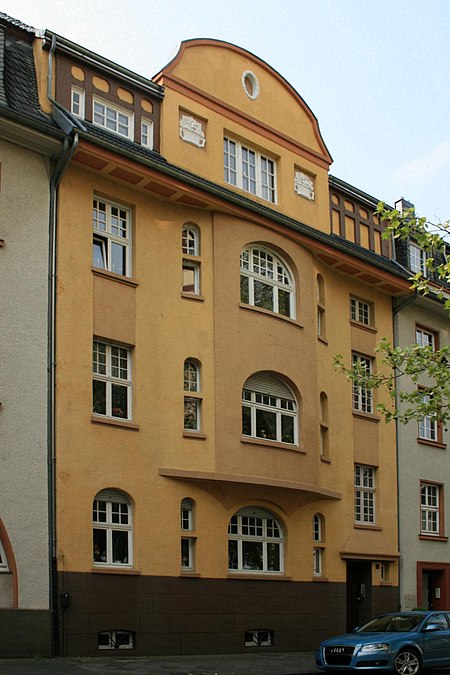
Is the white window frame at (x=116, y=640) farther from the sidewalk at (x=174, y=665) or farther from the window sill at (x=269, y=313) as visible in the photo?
the window sill at (x=269, y=313)

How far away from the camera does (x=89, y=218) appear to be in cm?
2158

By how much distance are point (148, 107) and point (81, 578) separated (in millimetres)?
10930

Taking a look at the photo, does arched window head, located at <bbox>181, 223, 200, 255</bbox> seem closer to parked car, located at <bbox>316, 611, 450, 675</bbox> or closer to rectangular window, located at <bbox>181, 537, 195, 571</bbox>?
rectangular window, located at <bbox>181, 537, 195, 571</bbox>

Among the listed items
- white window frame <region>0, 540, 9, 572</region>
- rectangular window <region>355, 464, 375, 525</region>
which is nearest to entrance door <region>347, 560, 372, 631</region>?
rectangular window <region>355, 464, 375, 525</region>

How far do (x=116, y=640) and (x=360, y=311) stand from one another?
12971mm

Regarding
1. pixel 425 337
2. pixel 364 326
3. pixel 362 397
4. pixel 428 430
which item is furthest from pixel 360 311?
pixel 428 430

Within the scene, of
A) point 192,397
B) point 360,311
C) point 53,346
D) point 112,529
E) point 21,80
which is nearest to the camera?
point 53,346

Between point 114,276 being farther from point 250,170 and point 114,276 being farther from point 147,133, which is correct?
point 250,170

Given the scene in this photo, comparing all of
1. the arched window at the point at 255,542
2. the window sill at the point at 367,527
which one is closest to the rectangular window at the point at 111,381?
the arched window at the point at 255,542

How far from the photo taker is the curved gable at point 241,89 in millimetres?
24688

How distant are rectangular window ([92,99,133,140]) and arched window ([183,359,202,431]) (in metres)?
5.48

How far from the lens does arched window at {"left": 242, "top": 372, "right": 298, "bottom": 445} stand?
79.3ft

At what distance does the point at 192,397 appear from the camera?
901 inches

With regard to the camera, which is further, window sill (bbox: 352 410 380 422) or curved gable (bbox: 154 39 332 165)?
window sill (bbox: 352 410 380 422)
